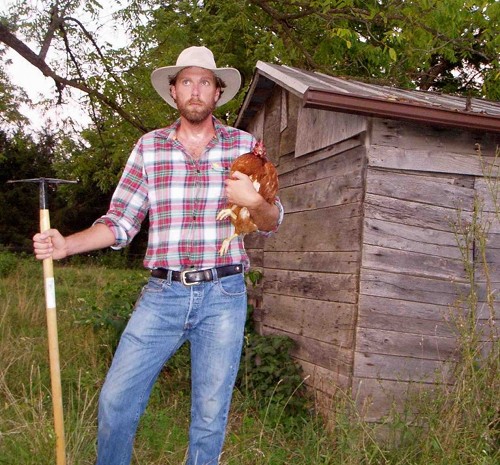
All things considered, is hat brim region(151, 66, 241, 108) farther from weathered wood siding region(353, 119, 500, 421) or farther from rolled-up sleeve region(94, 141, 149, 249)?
weathered wood siding region(353, 119, 500, 421)

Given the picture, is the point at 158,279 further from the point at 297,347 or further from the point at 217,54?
the point at 217,54

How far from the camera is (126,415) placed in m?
Answer: 3.03

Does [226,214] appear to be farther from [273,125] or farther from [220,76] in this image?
[273,125]

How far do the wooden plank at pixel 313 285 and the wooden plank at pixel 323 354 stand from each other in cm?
42

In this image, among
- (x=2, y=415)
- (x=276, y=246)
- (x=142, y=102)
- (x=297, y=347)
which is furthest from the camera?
(x=142, y=102)

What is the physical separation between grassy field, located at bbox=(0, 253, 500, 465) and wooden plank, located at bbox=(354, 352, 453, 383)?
0.31 meters

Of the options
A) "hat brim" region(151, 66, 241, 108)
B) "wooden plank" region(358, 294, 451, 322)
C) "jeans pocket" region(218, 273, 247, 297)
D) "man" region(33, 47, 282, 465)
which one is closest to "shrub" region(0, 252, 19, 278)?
"wooden plank" region(358, 294, 451, 322)

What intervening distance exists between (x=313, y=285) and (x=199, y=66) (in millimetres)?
3307

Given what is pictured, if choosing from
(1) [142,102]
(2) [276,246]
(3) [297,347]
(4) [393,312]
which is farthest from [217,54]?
(4) [393,312]

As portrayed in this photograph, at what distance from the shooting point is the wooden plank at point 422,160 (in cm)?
537

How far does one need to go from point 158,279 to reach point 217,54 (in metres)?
10.4

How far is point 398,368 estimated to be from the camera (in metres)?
5.39

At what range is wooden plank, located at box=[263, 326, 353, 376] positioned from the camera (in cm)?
544

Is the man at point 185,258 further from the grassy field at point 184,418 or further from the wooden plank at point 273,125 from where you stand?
the wooden plank at point 273,125
